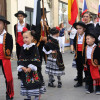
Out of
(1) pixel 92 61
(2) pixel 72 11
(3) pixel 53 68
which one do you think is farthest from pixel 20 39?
(1) pixel 92 61

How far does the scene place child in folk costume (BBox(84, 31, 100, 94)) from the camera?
5637mm

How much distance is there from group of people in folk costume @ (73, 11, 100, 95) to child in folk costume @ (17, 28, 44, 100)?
1463 millimetres

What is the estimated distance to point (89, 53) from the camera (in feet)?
18.9

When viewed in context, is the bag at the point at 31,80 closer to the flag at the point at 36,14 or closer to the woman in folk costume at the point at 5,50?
the woman in folk costume at the point at 5,50

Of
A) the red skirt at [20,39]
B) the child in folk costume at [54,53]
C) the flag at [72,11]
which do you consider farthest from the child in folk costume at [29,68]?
the flag at [72,11]

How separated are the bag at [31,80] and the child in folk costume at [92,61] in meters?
1.53

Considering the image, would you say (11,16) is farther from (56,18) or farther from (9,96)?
(9,96)

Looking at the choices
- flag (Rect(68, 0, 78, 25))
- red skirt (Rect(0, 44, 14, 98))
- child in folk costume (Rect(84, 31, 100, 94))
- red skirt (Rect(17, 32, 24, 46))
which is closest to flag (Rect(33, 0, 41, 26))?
red skirt (Rect(17, 32, 24, 46))

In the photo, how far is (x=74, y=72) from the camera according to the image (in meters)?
8.48

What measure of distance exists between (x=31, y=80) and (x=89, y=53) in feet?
5.52

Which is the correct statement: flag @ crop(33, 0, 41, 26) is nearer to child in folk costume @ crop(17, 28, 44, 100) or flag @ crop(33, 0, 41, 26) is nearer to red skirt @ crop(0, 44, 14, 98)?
child in folk costume @ crop(17, 28, 44, 100)

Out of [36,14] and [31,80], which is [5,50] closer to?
[31,80]

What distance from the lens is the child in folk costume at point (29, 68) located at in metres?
4.75

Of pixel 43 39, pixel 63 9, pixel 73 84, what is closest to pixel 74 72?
pixel 73 84
